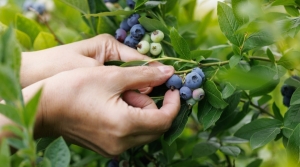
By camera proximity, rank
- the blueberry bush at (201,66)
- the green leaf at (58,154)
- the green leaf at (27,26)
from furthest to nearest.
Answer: the green leaf at (27,26) → the blueberry bush at (201,66) → the green leaf at (58,154)

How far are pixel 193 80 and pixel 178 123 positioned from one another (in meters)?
0.14

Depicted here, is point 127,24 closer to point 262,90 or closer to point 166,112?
point 166,112

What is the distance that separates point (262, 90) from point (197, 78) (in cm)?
35

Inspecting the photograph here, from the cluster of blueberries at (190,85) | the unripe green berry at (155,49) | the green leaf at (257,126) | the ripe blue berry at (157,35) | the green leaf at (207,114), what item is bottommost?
the green leaf at (257,126)

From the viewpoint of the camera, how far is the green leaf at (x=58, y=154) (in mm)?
895

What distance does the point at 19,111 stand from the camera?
683mm

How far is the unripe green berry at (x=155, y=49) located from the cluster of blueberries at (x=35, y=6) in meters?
0.73

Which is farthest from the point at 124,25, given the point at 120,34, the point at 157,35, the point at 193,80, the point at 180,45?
the point at 193,80

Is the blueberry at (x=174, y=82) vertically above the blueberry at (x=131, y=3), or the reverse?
the blueberry at (x=131, y=3)

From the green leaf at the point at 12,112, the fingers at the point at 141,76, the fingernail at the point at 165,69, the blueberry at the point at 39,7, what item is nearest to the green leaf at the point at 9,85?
the green leaf at the point at 12,112

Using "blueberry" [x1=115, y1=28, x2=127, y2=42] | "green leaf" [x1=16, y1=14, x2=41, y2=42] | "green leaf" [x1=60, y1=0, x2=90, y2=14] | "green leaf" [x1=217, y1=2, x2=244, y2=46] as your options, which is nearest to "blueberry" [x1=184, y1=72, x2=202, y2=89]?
"green leaf" [x1=217, y1=2, x2=244, y2=46]

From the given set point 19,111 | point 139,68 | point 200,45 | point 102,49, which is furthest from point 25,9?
point 19,111

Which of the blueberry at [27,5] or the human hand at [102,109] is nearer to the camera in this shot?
the human hand at [102,109]

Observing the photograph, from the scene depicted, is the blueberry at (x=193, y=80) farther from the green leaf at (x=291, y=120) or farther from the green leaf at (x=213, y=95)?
the green leaf at (x=291, y=120)
